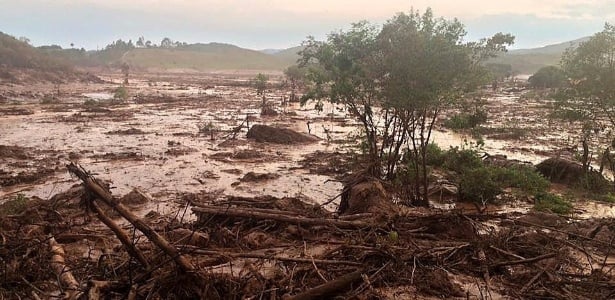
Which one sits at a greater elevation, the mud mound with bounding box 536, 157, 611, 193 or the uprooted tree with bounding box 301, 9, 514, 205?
the uprooted tree with bounding box 301, 9, 514, 205

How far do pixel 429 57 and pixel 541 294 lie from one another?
675cm

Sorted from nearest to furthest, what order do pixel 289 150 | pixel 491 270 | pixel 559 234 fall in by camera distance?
pixel 491 270 → pixel 559 234 → pixel 289 150

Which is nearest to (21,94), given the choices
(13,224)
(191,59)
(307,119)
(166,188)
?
(307,119)

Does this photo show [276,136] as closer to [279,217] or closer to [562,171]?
[562,171]

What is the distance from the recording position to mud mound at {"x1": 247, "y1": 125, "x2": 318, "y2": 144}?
23223 millimetres

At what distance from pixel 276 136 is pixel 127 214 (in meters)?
18.2

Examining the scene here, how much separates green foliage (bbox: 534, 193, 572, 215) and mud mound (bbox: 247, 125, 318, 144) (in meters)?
12.0

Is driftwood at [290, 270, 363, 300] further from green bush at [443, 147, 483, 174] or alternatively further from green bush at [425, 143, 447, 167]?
green bush at [425, 143, 447, 167]

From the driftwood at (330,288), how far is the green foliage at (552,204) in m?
8.72

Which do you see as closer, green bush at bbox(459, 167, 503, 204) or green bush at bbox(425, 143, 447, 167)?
green bush at bbox(459, 167, 503, 204)

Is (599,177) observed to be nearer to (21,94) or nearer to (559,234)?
(559,234)

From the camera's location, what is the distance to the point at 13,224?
9016 millimetres

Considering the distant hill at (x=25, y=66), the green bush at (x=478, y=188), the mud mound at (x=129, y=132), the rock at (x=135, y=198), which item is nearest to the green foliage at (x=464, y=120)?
the green bush at (x=478, y=188)

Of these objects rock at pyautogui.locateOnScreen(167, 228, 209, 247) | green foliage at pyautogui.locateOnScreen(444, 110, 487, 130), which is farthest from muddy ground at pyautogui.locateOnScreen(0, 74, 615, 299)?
green foliage at pyautogui.locateOnScreen(444, 110, 487, 130)
